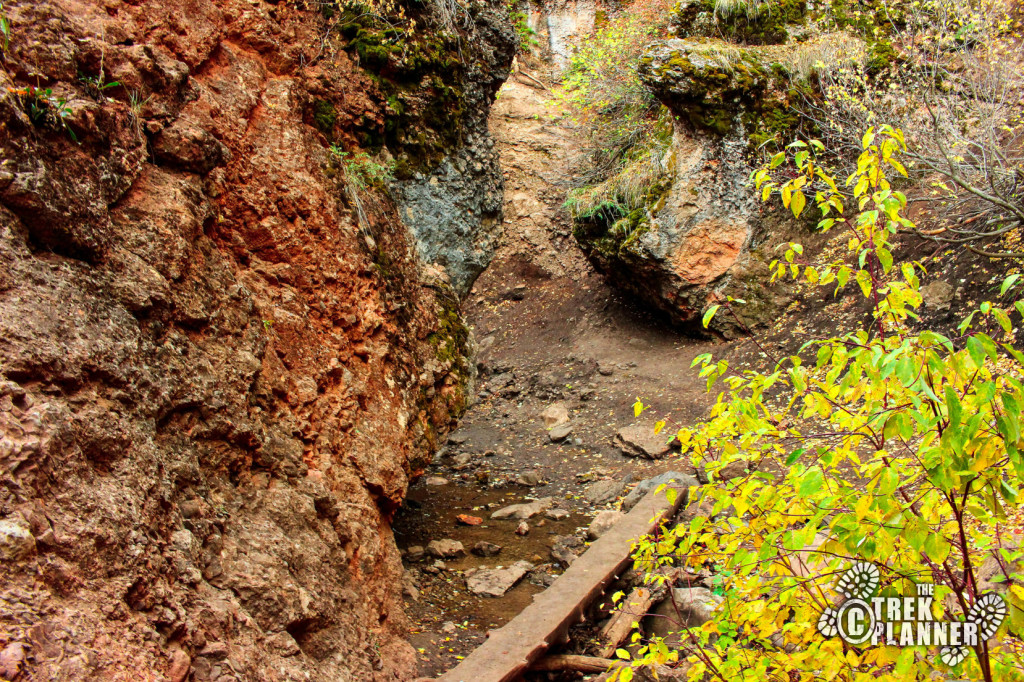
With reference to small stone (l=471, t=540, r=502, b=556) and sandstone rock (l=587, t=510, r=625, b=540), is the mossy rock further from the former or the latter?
small stone (l=471, t=540, r=502, b=556)

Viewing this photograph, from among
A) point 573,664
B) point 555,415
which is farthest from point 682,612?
point 555,415

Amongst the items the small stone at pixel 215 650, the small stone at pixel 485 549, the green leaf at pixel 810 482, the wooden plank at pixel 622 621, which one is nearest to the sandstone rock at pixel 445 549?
the small stone at pixel 485 549

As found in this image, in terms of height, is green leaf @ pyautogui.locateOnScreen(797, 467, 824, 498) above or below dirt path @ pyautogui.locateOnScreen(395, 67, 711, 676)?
above

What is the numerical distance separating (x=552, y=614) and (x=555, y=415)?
5.39 m

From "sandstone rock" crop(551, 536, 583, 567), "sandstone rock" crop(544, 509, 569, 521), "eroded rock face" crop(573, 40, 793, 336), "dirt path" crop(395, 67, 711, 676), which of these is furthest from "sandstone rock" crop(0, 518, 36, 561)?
"eroded rock face" crop(573, 40, 793, 336)

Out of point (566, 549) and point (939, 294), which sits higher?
point (939, 294)

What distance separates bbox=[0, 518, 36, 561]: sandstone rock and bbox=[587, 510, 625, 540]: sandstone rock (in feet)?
16.8

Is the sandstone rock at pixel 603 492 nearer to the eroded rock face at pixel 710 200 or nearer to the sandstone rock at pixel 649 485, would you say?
the sandstone rock at pixel 649 485

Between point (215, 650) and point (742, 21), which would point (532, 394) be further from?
point (215, 650)

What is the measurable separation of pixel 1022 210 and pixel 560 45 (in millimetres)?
12430

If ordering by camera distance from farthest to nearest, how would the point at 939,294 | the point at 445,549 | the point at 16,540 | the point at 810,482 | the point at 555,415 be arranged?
1. the point at 555,415
2. the point at 939,294
3. the point at 445,549
4. the point at 16,540
5. the point at 810,482

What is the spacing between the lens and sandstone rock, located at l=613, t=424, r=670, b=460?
8336 mm

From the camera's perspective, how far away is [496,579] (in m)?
5.48

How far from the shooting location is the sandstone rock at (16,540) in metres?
1.78
